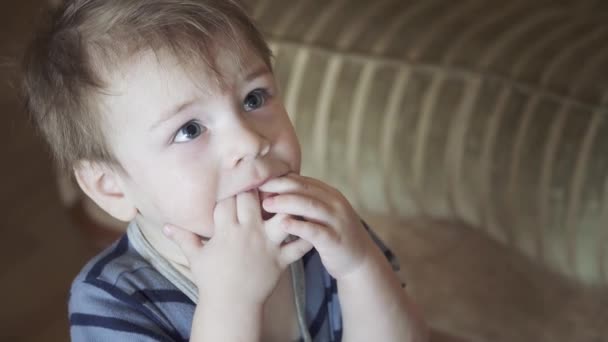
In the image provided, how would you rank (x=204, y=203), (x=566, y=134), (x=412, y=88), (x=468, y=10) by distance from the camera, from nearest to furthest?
(x=204, y=203) < (x=566, y=134) < (x=412, y=88) < (x=468, y=10)

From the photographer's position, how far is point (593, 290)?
50.7 inches

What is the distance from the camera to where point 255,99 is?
0.72 m

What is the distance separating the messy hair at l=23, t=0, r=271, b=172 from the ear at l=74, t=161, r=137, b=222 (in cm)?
1

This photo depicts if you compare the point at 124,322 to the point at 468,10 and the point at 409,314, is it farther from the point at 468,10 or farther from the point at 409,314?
the point at 468,10

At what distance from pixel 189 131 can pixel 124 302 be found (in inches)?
7.1

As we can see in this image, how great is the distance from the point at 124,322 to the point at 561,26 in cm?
101

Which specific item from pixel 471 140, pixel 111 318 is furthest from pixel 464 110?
pixel 111 318

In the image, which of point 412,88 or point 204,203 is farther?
point 412,88

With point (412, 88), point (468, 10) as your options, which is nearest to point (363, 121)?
point (412, 88)

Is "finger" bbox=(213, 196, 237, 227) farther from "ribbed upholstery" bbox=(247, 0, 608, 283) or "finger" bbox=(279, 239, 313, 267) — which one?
"ribbed upholstery" bbox=(247, 0, 608, 283)

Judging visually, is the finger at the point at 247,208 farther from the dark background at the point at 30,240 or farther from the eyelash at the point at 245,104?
the dark background at the point at 30,240

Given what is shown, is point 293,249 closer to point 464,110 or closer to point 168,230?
point 168,230

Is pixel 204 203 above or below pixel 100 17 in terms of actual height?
below

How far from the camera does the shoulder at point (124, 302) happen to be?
721 millimetres
